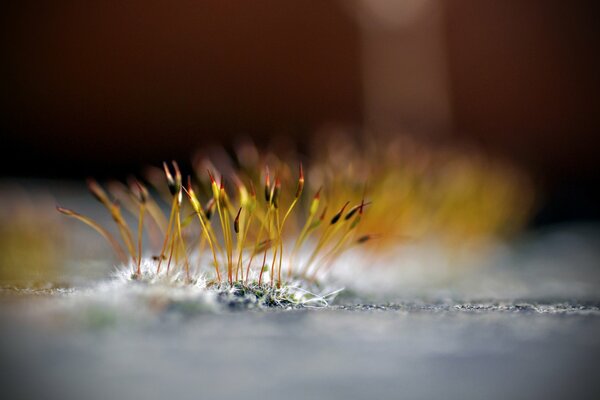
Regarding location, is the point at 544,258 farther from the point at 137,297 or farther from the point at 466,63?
the point at 466,63

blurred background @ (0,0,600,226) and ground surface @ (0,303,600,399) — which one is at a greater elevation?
blurred background @ (0,0,600,226)

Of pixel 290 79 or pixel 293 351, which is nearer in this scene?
pixel 293 351

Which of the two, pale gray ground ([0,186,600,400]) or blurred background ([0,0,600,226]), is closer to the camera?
pale gray ground ([0,186,600,400])

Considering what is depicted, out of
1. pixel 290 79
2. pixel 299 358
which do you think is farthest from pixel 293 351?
pixel 290 79

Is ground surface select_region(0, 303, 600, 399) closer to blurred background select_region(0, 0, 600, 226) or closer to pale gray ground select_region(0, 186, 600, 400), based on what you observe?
pale gray ground select_region(0, 186, 600, 400)

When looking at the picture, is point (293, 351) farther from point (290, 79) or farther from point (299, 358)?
point (290, 79)

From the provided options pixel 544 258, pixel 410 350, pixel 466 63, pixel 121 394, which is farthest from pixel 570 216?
pixel 121 394

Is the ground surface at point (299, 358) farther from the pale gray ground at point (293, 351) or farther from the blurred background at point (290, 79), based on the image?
the blurred background at point (290, 79)

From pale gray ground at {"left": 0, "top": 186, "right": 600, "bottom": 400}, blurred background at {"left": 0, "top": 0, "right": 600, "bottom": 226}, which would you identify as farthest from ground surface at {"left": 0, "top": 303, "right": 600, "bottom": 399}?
blurred background at {"left": 0, "top": 0, "right": 600, "bottom": 226}

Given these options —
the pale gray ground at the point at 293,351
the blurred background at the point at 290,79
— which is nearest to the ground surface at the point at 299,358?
the pale gray ground at the point at 293,351
